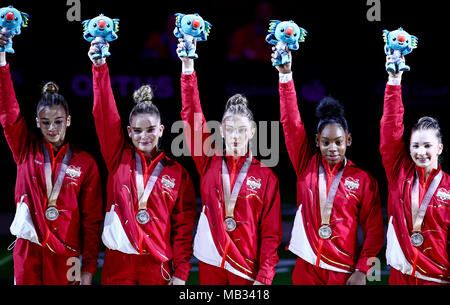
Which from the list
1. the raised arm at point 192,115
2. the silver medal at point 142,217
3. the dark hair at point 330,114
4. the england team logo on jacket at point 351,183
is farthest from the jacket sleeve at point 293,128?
the silver medal at point 142,217

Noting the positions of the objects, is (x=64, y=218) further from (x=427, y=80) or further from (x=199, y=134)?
(x=427, y=80)

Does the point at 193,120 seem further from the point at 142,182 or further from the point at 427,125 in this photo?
the point at 427,125

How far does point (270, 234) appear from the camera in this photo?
399cm

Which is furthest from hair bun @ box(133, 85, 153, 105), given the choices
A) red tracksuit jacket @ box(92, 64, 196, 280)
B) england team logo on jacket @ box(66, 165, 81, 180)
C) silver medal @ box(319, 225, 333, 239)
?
silver medal @ box(319, 225, 333, 239)

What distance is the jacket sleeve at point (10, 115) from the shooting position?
3.95 m

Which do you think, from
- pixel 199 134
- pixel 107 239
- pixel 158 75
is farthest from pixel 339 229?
pixel 158 75

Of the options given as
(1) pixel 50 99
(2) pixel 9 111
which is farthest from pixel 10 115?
(1) pixel 50 99

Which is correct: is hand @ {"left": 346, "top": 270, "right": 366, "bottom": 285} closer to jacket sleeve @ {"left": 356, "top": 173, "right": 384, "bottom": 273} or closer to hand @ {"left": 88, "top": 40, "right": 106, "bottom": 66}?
jacket sleeve @ {"left": 356, "top": 173, "right": 384, "bottom": 273}

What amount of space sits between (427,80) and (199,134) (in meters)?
2.78

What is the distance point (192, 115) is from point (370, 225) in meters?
1.32

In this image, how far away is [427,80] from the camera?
587 cm

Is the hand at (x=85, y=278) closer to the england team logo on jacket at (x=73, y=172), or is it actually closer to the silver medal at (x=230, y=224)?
the england team logo on jacket at (x=73, y=172)

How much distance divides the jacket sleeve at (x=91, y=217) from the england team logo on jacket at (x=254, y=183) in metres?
0.96

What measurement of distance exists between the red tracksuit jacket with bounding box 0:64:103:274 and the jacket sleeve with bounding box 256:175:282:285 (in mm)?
1044
